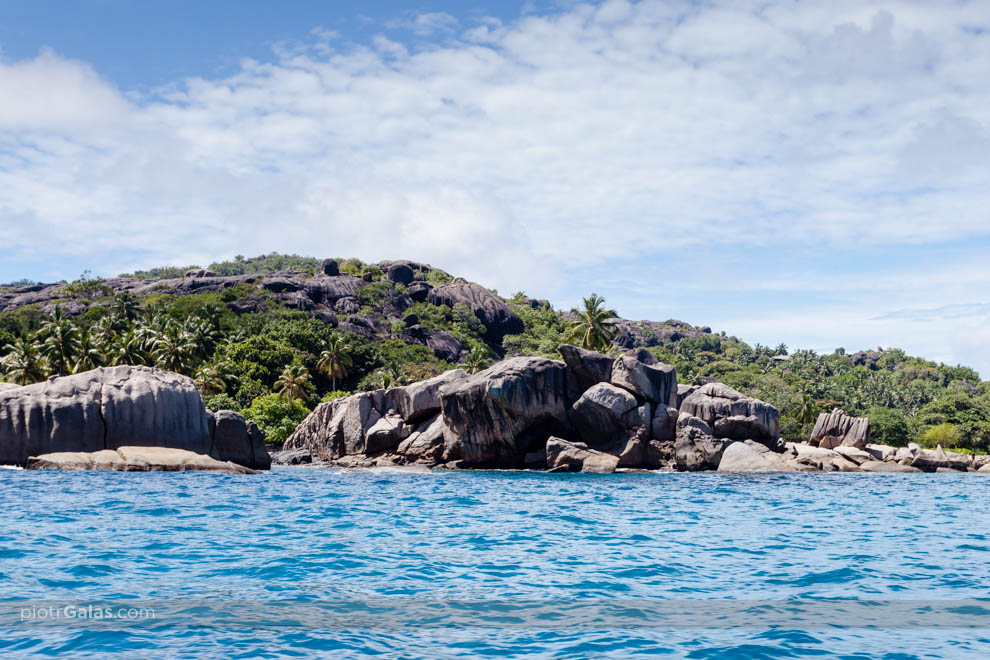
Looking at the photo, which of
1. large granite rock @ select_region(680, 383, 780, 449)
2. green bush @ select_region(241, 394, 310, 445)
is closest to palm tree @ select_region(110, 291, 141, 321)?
green bush @ select_region(241, 394, 310, 445)

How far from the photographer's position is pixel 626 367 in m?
44.5

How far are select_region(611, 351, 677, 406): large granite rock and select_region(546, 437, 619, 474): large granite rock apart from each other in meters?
4.55

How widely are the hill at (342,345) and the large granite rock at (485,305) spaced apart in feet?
0.64

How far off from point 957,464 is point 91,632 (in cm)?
5877

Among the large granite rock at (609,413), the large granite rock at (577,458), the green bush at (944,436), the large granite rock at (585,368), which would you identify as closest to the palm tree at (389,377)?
the large granite rock at (585,368)

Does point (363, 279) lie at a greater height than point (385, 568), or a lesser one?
greater

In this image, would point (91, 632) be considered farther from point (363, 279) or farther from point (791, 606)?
point (363, 279)

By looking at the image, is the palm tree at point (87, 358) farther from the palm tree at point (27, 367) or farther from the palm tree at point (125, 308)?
the palm tree at point (125, 308)

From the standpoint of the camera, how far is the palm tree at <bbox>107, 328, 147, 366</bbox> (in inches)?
2365

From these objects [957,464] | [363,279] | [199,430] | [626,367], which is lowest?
[957,464]

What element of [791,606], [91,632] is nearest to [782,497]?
[791,606]

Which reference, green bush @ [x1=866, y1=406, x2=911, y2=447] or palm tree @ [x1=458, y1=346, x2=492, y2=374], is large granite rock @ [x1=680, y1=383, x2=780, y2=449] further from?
palm tree @ [x1=458, y1=346, x2=492, y2=374]

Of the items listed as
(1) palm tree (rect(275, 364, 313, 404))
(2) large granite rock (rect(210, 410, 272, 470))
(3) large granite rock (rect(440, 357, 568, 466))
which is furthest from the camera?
(1) palm tree (rect(275, 364, 313, 404))

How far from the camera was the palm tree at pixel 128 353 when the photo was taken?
60062 mm
